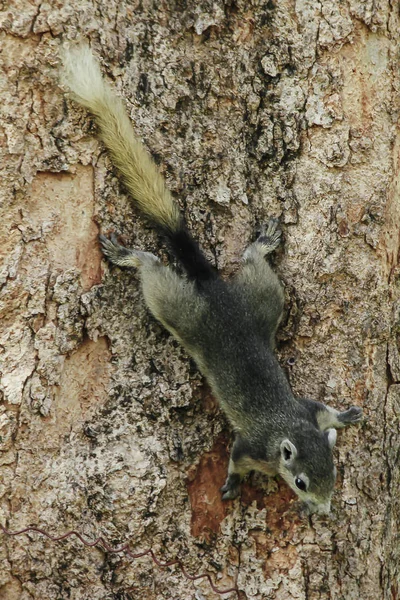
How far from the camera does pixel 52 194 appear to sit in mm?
3279

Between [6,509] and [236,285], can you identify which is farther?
[236,285]

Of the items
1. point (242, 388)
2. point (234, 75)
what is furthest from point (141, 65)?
point (242, 388)

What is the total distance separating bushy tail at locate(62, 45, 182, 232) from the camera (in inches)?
125

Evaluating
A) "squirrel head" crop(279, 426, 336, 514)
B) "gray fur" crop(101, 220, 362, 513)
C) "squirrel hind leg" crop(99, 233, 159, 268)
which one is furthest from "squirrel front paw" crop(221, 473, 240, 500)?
"squirrel hind leg" crop(99, 233, 159, 268)

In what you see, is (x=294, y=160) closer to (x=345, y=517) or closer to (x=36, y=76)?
(x=36, y=76)

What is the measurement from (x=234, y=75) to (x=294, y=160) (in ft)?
1.52

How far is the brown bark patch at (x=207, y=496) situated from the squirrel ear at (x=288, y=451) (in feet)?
0.91

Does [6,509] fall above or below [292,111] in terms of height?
below

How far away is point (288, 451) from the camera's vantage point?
331 centimetres

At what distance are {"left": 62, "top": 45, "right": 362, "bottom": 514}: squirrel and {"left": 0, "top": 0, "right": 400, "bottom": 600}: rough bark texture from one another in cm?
8

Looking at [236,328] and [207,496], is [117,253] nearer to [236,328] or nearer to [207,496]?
[236,328]

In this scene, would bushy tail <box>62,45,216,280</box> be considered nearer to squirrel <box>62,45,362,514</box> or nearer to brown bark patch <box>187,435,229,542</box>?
squirrel <box>62,45,362,514</box>

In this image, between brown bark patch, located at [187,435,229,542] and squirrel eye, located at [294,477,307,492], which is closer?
squirrel eye, located at [294,477,307,492]

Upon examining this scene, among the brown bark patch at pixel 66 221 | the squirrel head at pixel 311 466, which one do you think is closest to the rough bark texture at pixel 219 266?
the brown bark patch at pixel 66 221
